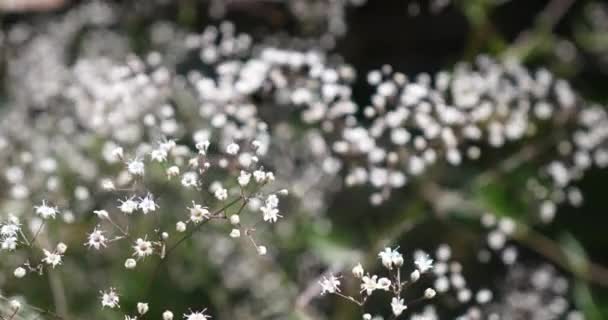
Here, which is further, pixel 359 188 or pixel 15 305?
pixel 359 188

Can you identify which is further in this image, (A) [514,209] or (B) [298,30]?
(B) [298,30]

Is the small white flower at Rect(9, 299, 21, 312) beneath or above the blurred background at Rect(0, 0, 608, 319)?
beneath

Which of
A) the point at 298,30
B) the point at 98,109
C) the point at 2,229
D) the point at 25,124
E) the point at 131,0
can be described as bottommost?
the point at 2,229

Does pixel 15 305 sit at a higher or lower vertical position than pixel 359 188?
lower

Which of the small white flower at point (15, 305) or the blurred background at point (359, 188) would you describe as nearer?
the small white flower at point (15, 305)

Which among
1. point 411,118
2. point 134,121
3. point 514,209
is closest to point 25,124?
point 134,121

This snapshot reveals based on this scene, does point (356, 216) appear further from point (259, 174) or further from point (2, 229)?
point (2, 229)

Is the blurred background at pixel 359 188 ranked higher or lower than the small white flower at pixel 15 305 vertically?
higher

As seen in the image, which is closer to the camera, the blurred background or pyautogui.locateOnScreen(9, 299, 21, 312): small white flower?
pyautogui.locateOnScreen(9, 299, 21, 312): small white flower
